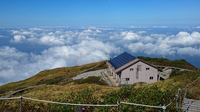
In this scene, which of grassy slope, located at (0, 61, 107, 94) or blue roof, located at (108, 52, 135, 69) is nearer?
blue roof, located at (108, 52, 135, 69)

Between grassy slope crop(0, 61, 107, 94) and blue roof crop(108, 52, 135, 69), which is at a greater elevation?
blue roof crop(108, 52, 135, 69)

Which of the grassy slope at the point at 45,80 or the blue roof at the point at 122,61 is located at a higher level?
the blue roof at the point at 122,61

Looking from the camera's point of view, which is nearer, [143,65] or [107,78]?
[143,65]

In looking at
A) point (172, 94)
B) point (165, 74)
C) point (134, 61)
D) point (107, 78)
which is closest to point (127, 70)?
point (134, 61)

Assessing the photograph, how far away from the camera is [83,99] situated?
17375 millimetres

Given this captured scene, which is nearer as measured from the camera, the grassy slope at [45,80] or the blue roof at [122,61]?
the blue roof at [122,61]

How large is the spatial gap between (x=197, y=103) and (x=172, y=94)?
2.34 meters

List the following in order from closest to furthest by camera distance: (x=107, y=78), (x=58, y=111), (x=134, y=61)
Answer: (x=58, y=111), (x=134, y=61), (x=107, y=78)

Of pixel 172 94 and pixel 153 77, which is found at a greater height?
pixel 172 94

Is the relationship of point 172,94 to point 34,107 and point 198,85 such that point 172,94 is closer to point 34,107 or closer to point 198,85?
point 198,85

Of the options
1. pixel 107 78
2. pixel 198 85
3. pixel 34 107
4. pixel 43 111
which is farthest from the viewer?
pixel 107 78

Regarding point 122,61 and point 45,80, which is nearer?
point 122,61

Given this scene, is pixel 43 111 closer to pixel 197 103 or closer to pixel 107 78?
pixel 197 103

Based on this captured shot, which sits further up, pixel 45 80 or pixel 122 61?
pixel 122 61
